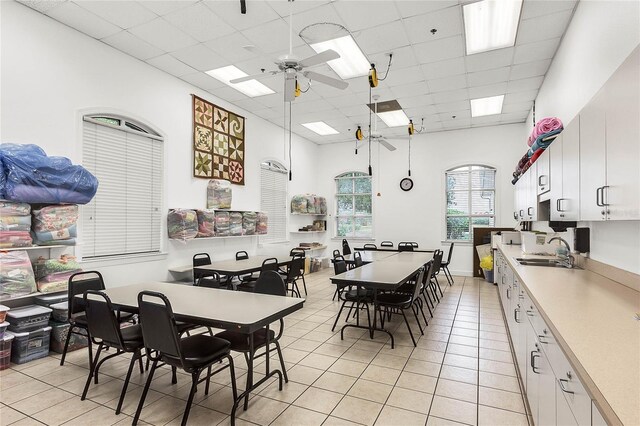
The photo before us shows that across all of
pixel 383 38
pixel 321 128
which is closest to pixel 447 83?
pixel 383 38

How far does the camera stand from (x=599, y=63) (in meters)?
3.13

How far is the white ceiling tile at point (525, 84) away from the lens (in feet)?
18.8

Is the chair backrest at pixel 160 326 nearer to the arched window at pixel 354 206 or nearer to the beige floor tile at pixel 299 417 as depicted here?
the beige floor tile at pixel 299 417

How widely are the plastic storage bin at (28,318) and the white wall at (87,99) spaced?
937mm

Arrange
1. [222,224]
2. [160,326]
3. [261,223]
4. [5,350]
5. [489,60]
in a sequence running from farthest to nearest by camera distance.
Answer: [261,223], [222,224], [489,60], [5,350], [160,326]

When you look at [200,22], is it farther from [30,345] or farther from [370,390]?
[370,390]

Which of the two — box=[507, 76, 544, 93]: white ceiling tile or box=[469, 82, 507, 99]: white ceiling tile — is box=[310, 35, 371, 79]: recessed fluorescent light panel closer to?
box=[469, 82, 507, 99]: white ceiling tile

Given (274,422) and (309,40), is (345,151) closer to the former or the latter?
(309,40)

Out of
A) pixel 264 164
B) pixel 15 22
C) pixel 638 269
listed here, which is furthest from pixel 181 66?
pixel 638 269

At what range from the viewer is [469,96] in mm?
6547

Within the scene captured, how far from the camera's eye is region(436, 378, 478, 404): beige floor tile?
9.27ft

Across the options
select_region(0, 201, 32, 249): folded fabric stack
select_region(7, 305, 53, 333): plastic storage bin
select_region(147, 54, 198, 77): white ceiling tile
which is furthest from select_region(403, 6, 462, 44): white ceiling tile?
select_region(7, 305, 53, 333): plastic storage bin

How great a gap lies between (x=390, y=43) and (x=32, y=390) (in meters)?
5.42

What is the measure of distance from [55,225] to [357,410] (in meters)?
→ 3.65
